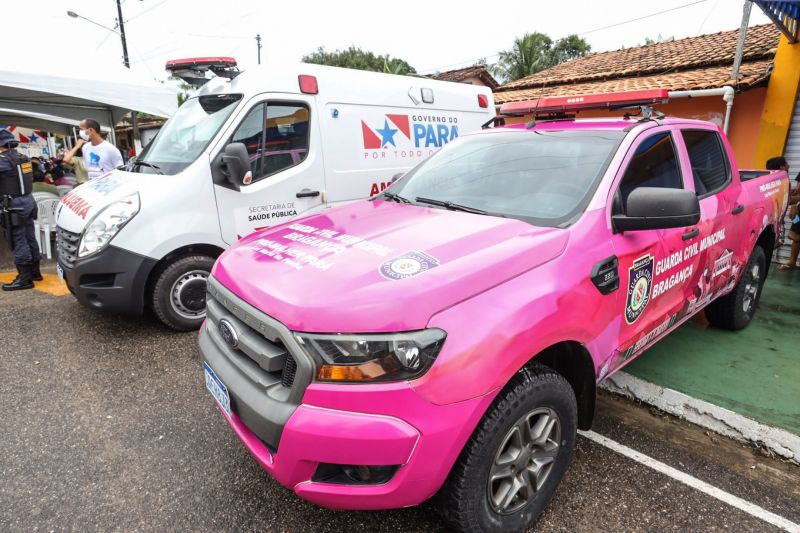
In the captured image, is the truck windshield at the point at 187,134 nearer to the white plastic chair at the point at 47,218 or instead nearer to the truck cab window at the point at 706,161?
the white plastic chair at the point at 47,218

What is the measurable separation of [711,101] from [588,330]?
8222mm

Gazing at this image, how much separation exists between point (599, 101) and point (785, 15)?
5837 mm

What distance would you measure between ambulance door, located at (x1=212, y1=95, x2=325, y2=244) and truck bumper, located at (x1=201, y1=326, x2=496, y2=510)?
2995 mm

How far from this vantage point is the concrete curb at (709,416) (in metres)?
2.58

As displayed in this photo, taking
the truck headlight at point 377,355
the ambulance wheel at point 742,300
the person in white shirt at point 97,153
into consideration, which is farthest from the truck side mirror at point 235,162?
the ambulance wheel at point 742,300

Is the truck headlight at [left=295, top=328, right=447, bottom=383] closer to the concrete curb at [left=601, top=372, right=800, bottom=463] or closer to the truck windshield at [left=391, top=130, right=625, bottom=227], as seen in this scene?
the truck windshield at [left=391, top=130, right=625, bottom=227]

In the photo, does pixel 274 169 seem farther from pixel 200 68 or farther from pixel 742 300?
pixel 742 300

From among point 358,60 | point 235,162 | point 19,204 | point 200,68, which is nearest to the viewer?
point 235,162

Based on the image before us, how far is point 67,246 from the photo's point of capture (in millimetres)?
3895

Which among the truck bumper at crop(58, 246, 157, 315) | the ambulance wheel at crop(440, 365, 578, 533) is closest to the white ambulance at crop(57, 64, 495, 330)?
the truck bumper at crop(58, 246, 157, 315)

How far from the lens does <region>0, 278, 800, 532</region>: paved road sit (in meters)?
2.11

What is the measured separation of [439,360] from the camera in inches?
60.7

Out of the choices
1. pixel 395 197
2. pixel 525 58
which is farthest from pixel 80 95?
pixel 525 58

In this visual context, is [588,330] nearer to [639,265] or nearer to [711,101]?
[639,265]
